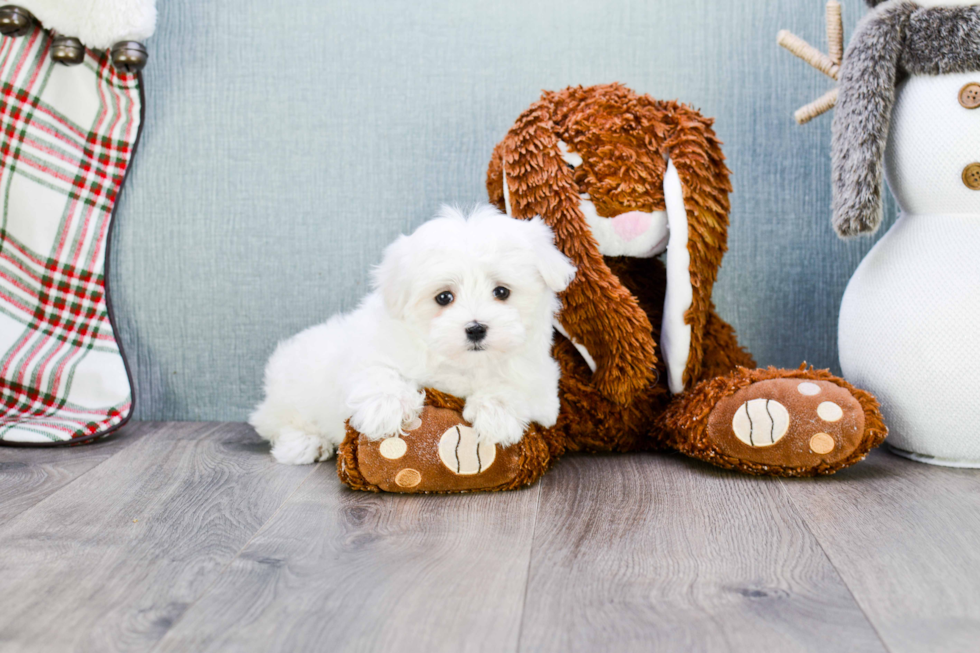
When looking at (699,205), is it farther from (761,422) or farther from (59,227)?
(59,227)

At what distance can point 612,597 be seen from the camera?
880mm

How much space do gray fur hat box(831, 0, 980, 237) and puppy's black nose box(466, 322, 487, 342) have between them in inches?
26.9

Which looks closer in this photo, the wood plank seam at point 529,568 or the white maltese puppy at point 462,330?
the wood plank seam at point 529,568

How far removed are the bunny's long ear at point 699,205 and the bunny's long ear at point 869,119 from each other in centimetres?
21

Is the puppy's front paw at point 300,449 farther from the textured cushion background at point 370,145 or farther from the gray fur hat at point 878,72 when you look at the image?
the gray fur hat at point 878,72

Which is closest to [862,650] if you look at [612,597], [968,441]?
[612,597]

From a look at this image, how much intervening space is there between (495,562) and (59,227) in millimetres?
1286

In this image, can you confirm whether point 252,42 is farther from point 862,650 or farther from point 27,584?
point 862,650

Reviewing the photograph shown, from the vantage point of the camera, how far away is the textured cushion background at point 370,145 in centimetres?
173

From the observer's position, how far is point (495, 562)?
978mm

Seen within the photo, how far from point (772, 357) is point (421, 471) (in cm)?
95

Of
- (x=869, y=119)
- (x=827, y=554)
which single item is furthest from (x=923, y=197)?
(x=827, y=554)

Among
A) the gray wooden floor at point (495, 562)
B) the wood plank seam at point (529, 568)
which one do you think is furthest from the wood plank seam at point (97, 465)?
the wood plank seam at point (529, 568)

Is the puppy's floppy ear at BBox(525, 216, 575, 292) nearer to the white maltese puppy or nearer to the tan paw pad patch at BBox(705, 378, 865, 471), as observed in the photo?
the white maltese puppy
